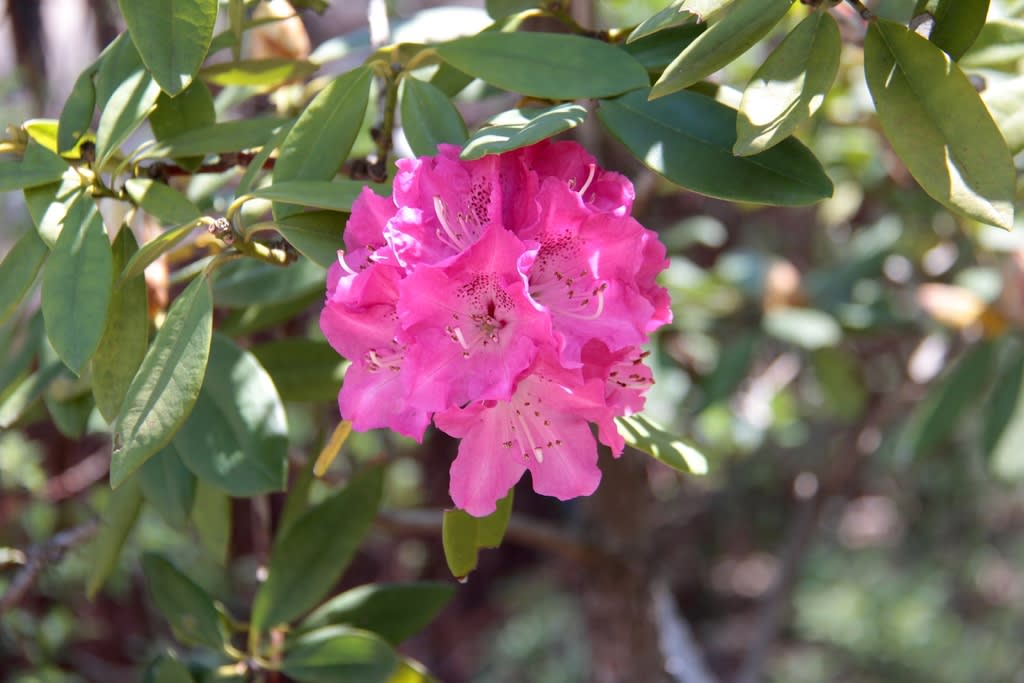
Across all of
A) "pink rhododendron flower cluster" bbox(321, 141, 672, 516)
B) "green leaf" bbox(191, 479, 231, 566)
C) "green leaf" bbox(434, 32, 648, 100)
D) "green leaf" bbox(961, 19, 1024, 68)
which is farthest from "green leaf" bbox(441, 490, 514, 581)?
"green leaf" bbox(961, 19, 1024, 68)

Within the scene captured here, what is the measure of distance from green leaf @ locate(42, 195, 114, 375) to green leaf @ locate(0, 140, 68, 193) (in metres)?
0.03

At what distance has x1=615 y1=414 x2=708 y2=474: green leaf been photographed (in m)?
0.67

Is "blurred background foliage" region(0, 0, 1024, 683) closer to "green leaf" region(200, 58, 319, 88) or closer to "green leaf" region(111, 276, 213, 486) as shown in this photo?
"green leaf" region(200, 58, 319, 88)

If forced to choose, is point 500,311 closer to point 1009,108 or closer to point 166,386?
point 166,386

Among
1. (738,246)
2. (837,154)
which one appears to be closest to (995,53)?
(837,154)

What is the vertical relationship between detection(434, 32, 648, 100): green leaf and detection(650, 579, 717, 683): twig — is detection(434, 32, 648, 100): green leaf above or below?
above

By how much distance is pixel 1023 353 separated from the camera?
1.34 m

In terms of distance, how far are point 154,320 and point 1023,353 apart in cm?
108

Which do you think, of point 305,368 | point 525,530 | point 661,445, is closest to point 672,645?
point 525,530

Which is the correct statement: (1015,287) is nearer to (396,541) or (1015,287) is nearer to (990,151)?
(990,151)

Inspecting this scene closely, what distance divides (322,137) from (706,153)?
10.3 inches

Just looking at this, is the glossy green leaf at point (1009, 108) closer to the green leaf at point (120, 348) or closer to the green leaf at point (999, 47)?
the green leaf at point (999, 47)

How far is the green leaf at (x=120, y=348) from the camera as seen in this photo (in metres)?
0.71

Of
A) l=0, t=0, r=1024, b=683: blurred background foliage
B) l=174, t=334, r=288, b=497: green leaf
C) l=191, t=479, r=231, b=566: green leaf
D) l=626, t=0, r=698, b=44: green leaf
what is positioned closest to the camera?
l=626, t=0, r=698, b=44: green leaf
